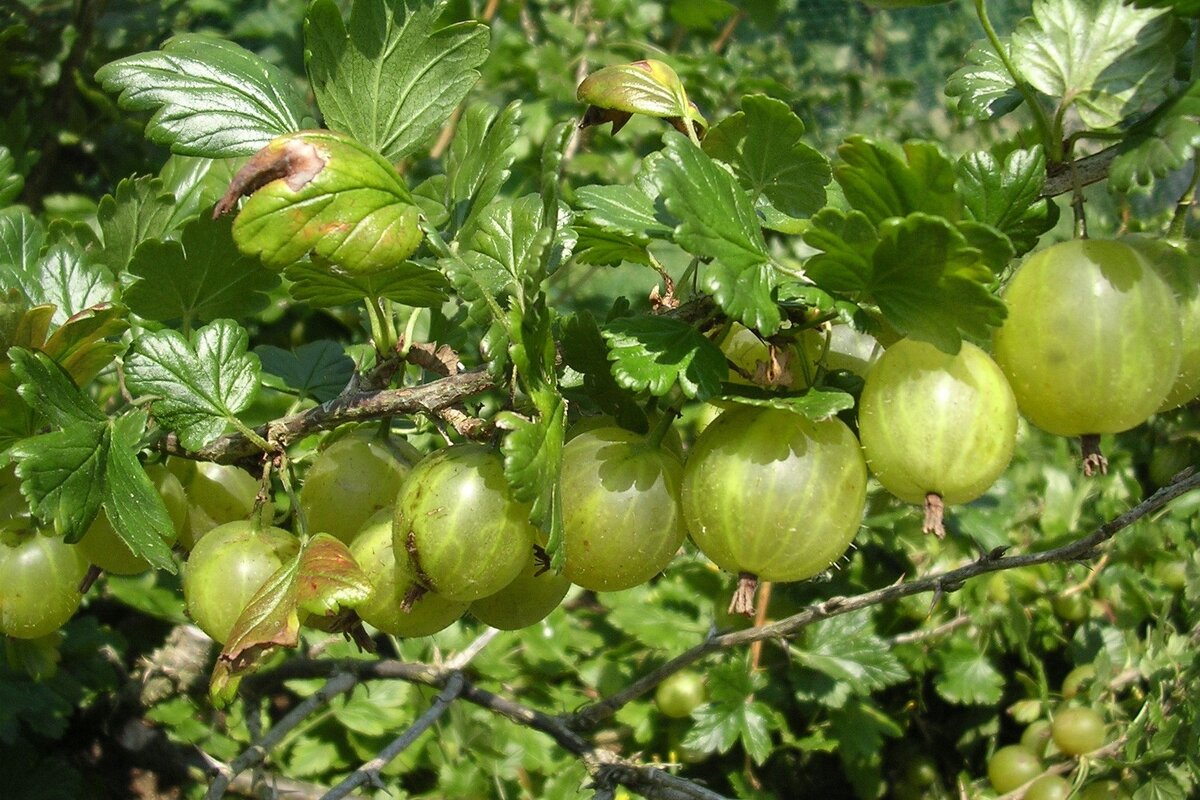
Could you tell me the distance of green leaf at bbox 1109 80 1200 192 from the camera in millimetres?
586

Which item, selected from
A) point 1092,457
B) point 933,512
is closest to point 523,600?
point 933,512

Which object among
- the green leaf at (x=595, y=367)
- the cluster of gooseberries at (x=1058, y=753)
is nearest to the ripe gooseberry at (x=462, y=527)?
the green leaf at (x=595, y=367)

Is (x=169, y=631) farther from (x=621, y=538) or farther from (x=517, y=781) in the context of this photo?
(x=621, y=538)

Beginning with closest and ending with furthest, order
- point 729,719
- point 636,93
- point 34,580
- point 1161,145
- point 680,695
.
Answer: point 1161,145
point 636,93
point 34,580
point 729,719
point 680,695

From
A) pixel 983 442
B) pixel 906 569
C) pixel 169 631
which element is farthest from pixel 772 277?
pixel 169 631

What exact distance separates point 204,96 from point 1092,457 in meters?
0.69

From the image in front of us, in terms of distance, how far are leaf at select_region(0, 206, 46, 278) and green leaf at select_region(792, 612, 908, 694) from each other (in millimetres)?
1015

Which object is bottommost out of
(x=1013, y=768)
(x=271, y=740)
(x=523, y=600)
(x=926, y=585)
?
(x=1013, y=768)

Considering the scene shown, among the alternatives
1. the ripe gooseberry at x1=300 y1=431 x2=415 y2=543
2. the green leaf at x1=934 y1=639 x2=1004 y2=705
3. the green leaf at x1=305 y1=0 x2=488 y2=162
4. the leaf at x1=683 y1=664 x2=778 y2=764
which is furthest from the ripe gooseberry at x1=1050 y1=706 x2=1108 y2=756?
the green leaf at x1=305 y1=0 x2=488 y2=162

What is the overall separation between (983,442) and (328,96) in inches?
21.2

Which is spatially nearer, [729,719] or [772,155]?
[772,155]

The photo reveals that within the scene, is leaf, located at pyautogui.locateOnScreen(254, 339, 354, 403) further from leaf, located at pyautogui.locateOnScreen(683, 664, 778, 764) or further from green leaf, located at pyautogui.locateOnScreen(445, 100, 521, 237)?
leaf, located at pyautogui.locateOnScreen(683, 664, 778, 764)

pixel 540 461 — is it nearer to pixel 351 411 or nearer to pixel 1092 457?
pixel 351 411

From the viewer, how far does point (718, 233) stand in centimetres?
64
